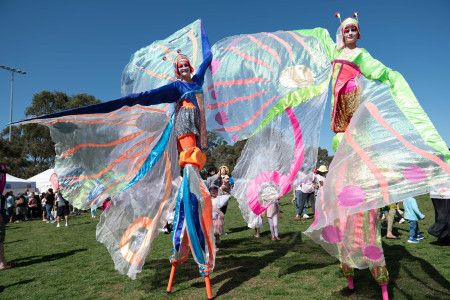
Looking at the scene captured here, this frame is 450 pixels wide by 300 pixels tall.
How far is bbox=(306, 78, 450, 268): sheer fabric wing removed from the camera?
8.36 ft

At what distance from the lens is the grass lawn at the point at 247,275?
3.80m

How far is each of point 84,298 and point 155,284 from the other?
0.84 metres

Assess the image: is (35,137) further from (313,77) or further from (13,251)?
(313,77)

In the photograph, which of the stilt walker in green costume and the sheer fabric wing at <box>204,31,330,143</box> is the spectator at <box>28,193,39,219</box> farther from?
the stilt walker in green costume

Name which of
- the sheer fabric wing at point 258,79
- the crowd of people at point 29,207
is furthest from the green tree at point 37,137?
the sheer fabric wing at point 258,79

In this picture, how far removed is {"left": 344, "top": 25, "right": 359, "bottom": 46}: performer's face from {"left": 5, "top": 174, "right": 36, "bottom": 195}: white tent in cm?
2157

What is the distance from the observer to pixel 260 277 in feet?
14.5

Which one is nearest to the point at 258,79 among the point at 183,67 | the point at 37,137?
the point at 183,67

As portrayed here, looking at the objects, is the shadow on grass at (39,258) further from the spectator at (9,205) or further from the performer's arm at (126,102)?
the spectator at (9,205)

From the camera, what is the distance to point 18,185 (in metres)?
20.9

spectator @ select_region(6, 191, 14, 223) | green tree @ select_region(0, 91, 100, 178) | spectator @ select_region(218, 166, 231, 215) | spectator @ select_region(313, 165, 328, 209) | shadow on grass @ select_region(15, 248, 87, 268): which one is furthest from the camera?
green tree @ select_region(0, 91, 100, 178)

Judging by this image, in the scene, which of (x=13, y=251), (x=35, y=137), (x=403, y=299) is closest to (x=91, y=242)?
(x=13, y=251)

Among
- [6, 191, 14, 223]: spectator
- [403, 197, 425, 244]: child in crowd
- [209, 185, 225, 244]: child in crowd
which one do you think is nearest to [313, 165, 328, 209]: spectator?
[403, 197, 425, 244]: child in crowd

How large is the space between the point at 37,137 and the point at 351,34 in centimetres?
4324
